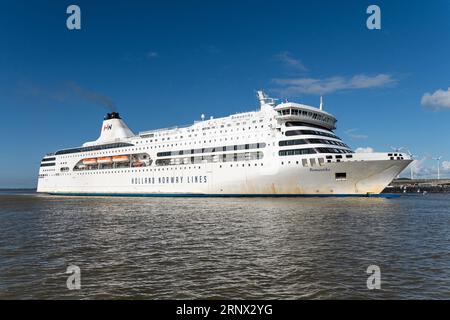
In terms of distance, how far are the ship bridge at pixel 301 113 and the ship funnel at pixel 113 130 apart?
119 feet

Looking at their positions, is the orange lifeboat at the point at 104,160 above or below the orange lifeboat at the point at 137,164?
above

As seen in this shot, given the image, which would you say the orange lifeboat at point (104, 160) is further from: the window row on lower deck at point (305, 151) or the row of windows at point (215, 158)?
the window row on lower deck at point (305, 151)

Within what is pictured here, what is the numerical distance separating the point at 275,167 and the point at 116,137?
40.6 metres

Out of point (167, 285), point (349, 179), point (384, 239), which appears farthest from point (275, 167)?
point (167, 285)

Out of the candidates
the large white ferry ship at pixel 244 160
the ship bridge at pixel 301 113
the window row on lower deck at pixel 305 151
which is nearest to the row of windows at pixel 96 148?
the large white ferry ship at pixel 244 160

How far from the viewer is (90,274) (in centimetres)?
972

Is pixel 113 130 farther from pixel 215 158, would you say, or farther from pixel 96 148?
pixel 215 158

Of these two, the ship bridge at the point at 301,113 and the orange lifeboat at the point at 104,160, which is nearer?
the ship bridge at the point at 301,113

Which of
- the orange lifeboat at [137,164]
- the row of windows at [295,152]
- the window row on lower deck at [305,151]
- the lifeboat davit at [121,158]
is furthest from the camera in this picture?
the lifeboat davit at [121,158]

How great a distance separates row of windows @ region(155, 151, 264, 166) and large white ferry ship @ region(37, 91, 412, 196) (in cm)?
14

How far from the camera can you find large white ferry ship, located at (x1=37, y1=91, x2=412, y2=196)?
128 ft

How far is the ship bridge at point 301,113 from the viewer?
44500 millimetres

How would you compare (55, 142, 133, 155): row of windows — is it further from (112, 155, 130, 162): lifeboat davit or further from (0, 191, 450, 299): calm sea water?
(0, 191, 450, 299): calm sea water

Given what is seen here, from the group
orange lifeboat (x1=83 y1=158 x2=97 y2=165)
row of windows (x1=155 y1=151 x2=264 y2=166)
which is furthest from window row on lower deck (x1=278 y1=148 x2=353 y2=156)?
orange lifeboat (x1=83 y1=158 x2=97 y2=165)
